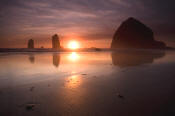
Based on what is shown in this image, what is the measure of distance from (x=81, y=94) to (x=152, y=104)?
2.80m

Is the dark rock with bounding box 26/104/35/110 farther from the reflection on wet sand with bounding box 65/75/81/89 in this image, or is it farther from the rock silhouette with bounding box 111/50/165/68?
the rock silhouette with bounding box 111/50/165/68

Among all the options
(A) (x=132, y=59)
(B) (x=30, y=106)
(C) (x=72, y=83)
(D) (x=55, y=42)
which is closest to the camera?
(B) (x=30, y=106)

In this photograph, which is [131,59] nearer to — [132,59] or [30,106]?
[132,59]

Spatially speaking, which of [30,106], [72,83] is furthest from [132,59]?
[30,106]

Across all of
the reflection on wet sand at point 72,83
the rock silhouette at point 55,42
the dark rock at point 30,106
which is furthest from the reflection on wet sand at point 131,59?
the rock silhouette at point 55,42

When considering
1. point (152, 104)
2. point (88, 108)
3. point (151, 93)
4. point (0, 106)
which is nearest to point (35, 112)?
point (0, 106)

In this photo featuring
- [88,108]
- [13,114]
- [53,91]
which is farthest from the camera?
[53,91]

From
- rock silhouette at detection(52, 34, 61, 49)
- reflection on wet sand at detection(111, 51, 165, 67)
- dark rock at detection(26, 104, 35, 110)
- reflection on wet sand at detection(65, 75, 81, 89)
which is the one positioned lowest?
dark rock at detection(26, 104, 35, 110)

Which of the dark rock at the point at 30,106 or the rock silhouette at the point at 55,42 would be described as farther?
the rock silhouette at the point at 55,42

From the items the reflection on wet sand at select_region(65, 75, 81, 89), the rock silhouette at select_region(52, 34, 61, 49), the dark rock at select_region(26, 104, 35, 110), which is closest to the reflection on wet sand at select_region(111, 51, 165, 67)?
the reflection on wet sand at select_region(65, 75, 81, 89)

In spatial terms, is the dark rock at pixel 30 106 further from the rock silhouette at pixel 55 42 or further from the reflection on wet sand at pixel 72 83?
the rock silhouette at pixel 55 42

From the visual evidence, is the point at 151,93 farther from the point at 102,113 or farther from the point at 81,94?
the point at 81,94

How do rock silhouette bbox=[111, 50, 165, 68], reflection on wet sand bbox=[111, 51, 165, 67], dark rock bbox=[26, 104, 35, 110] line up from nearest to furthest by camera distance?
1. dark rock bbox=[26, 104, 35, 110]
2. rock silhouette bbox=[111, 50, 165, 68]
3. reflection on wet sand bbox=[111, 51, 165, 67]

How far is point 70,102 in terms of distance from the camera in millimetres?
4090
